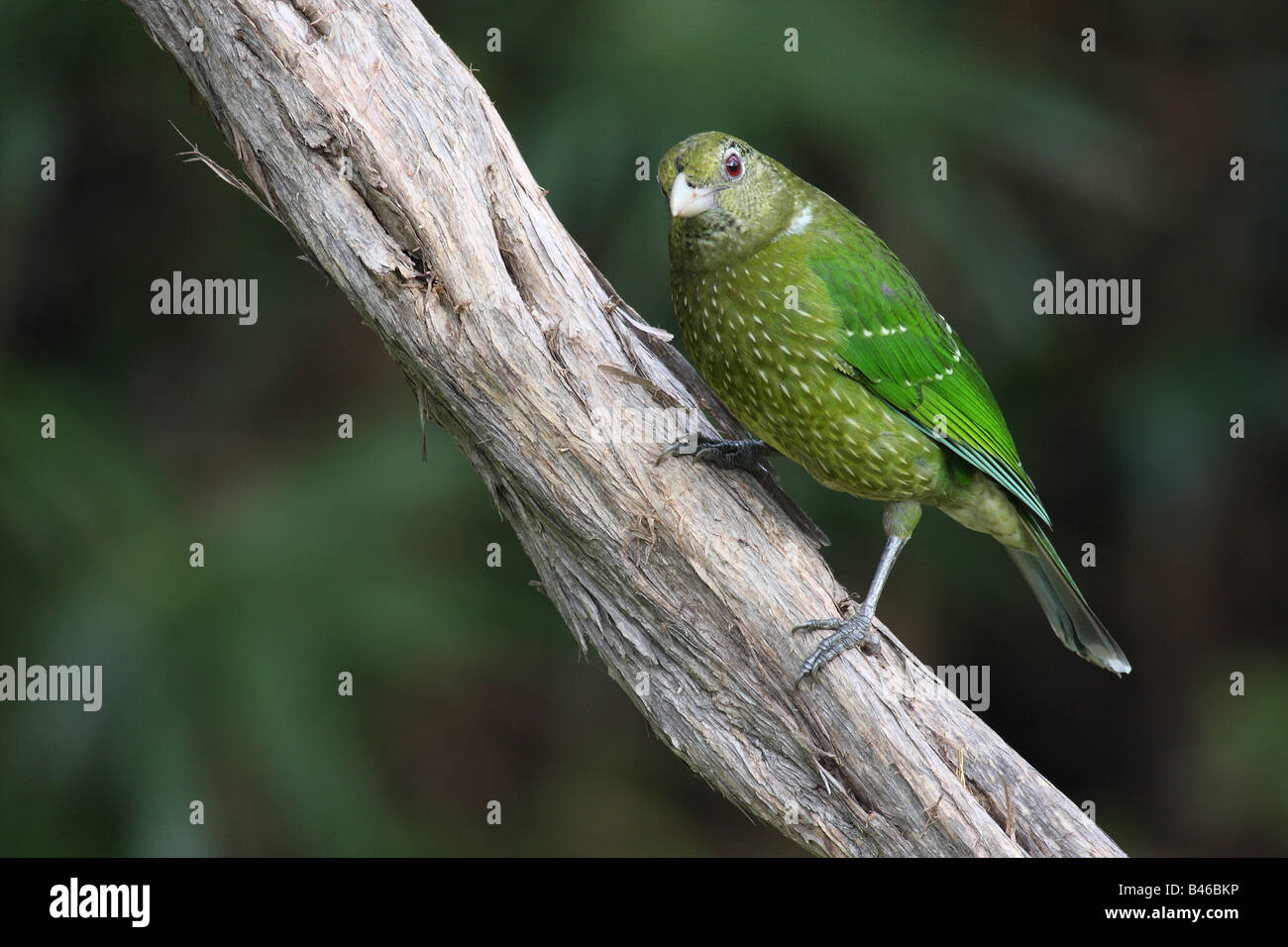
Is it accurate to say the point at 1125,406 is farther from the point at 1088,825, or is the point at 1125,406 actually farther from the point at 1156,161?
the point at 1088,825

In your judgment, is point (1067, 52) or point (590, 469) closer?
point (590, 469)

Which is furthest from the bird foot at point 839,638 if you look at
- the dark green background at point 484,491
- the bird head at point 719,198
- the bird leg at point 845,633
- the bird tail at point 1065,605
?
the dark green background at point 484,491

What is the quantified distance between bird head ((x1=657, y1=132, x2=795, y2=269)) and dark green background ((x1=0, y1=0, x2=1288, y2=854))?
1.18 meters

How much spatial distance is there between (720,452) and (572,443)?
0.43 meters

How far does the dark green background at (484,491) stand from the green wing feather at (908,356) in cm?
127

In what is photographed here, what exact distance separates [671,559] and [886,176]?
2277mm

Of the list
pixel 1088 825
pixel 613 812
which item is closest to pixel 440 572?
pixel 613 812

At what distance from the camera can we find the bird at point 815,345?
312 centimetres

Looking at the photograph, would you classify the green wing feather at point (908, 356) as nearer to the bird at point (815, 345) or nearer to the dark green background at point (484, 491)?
the bird at point (815, 345)

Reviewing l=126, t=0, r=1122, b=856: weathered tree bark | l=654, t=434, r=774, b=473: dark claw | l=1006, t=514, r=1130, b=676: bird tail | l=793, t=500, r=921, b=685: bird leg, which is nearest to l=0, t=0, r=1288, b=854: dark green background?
l=1006, t=514, r=1130, b=676: bird tail

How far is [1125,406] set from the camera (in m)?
5.01

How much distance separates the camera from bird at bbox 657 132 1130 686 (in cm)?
312

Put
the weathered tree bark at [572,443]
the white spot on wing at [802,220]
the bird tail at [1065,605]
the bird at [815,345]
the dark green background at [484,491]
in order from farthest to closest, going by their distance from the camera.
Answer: the dark green background at [484,491] → the bird tail at [1065,605] → the white spot on wing at [802,220] → the bird at [815,345] → the weathered tree bark at [572,443]

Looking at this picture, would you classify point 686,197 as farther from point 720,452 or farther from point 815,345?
point 720,452
